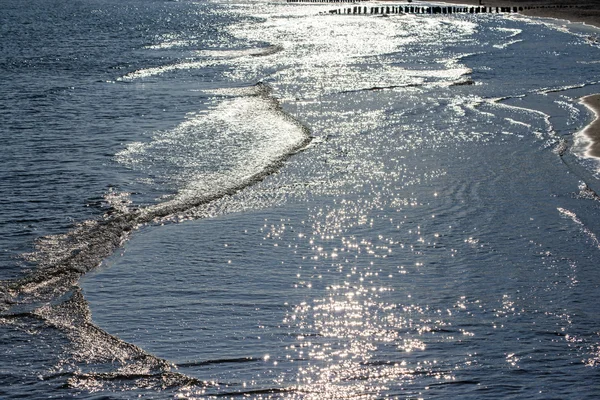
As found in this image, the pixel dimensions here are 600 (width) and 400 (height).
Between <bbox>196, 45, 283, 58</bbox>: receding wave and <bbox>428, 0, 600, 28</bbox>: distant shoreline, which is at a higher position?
<bbox>428, 0, 600, 28</bbox>: distant shoreline

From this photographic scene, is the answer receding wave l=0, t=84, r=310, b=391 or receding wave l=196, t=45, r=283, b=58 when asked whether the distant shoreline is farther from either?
receding wave l=0, t=84, r=310, b=391

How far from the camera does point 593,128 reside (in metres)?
18.6

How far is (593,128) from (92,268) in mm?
12992

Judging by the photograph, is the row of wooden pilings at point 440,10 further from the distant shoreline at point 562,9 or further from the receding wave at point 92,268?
the receding wave at point 92,268

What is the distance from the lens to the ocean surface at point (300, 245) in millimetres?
7594

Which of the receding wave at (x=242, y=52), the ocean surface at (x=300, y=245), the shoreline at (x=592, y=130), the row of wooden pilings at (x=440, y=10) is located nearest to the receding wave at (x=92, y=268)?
the ocean surface at (x=300, y=245)

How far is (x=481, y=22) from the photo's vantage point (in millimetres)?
65750

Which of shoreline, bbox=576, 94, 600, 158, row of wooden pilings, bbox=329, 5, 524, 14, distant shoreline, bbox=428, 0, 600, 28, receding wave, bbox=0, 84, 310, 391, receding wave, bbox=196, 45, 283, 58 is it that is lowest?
receding wave, bbox=0, 84, 310, 391

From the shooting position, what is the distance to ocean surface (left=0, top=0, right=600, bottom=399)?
7.59 m

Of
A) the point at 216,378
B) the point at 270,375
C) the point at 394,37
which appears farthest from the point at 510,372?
the point at 394,37

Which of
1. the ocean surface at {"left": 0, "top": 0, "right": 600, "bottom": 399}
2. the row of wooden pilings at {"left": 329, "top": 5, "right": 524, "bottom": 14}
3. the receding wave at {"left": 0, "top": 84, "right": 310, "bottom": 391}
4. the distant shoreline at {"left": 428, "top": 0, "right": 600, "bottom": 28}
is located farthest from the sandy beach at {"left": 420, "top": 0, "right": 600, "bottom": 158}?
the receding wave at {"left": 0, "top": 84, "right": 310, "bottom": 391}

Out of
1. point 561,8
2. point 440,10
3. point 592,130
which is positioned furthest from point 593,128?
point 440,10

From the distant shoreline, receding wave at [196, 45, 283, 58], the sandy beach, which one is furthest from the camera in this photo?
the sandy beach

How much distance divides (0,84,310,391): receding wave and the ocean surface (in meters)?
0.03
